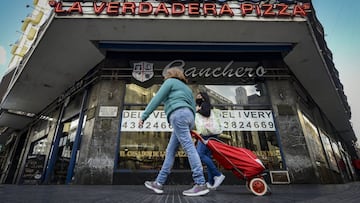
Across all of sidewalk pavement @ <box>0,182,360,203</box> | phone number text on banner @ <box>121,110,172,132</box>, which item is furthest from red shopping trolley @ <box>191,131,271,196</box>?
phone number text on banner @ <box>121,110,172,132</box>

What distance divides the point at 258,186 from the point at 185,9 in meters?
5.08

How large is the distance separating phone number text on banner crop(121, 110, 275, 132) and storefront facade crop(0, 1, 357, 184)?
3 centimetres

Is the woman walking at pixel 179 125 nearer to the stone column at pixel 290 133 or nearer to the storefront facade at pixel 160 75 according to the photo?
the storefront facade at pixel 160 75

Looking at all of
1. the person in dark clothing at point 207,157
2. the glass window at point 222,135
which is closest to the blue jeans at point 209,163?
the person in dark clothing at point 207,157

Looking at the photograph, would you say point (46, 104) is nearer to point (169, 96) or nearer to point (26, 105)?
point (26, 105)

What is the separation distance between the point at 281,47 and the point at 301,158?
370cm

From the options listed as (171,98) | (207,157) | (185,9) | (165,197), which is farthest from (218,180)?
(185,9)

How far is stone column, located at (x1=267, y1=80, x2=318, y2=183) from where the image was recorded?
18.9 feet

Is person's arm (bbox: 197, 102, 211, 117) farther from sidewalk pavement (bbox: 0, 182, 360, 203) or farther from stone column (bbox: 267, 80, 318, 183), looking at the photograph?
stone column (bbox: 267, 80, 318, 183)

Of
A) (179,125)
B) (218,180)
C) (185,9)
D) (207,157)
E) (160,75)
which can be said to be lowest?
(218,180)

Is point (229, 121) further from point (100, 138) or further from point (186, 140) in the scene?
point (186, 140)

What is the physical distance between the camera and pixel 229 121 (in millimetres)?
6582

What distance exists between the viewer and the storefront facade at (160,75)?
19.0ft

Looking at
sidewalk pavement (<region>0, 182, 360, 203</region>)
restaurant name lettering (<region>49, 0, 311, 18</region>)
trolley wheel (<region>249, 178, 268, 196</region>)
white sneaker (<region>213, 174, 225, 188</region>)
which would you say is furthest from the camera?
restaurant name lettering (<region>49, 0, 311, 18</region>)
